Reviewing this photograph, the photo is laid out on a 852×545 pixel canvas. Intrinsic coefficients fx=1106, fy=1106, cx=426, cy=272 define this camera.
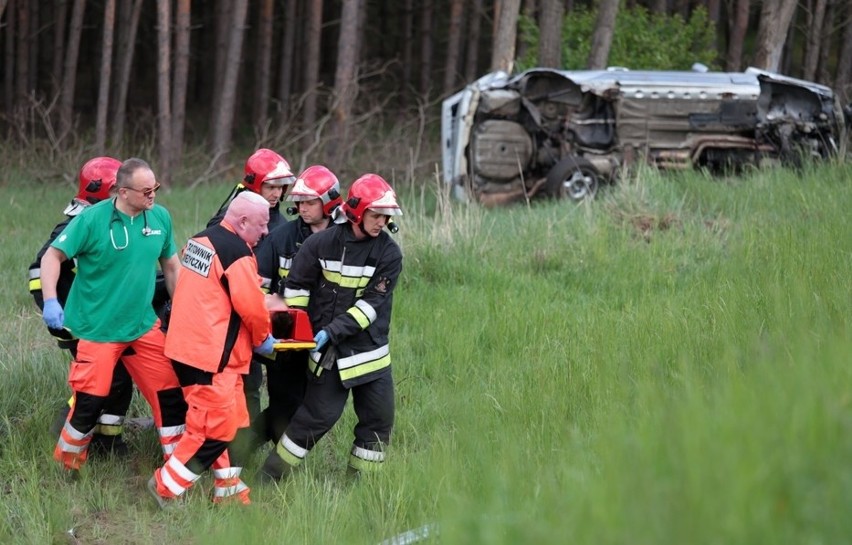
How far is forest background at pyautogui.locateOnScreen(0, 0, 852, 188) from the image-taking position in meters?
19.9

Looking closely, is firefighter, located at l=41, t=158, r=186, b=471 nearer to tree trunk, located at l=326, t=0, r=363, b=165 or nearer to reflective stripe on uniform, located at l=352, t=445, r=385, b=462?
reflective stripe on uniform, located at l=352, t=445, r=385, b=462

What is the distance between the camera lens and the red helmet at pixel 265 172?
644 cm

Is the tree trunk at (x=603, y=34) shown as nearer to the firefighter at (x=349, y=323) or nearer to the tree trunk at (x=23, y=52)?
the tree trunk at (x=23, y=52)

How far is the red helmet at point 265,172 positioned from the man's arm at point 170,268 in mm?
644

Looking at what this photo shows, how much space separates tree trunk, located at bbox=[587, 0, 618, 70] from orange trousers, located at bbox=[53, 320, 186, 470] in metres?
14.7

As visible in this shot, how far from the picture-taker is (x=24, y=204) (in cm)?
1587

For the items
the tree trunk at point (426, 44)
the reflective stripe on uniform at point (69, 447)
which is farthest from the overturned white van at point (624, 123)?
the tree trunk at point (426, 44)

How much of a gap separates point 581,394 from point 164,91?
15.6 m

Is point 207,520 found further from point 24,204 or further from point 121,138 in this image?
point 121,138

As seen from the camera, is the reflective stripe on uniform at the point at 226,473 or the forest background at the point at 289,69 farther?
the forest background at the point at 289,69

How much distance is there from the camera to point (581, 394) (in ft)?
19.4

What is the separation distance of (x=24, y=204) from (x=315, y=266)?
11320 millimetres

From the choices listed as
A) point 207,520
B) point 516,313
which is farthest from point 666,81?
point 207,520

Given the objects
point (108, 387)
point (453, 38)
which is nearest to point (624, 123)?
point (108, 387)
